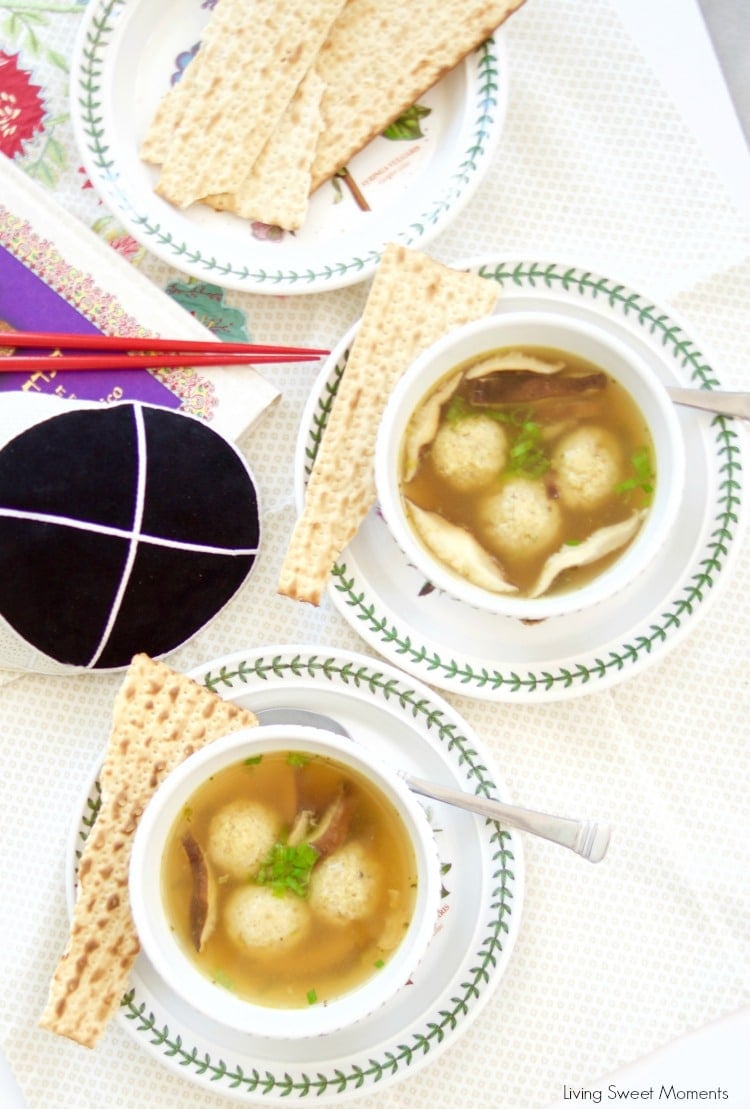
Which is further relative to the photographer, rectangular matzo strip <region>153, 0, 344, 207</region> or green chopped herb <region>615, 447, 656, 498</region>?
rectangular matzo strip <region>153, 0, 344, 207</region>

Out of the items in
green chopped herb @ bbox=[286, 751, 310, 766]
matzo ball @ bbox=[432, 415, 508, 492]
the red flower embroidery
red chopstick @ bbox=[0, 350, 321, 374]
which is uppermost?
the red flower embroidery

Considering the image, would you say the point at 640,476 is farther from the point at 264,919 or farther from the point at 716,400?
the point at 264,919

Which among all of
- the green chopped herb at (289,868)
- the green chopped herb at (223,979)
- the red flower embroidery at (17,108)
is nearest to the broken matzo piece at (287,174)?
the red flower embroidery at (17,108)

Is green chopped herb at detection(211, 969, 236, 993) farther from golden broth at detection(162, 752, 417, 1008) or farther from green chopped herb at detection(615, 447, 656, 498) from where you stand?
green chopped herb at detection(615, 447, 656, 498)

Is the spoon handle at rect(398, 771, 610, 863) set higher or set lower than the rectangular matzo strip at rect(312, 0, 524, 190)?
lower

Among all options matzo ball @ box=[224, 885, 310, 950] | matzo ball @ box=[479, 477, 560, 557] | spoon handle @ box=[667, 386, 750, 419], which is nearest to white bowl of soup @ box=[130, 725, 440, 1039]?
matzo ball @ box=[224, 885, 310, 950]

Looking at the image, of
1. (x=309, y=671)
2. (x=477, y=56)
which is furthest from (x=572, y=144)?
(x=309, y=671)

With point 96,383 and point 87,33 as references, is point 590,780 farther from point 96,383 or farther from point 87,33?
point 87,33
